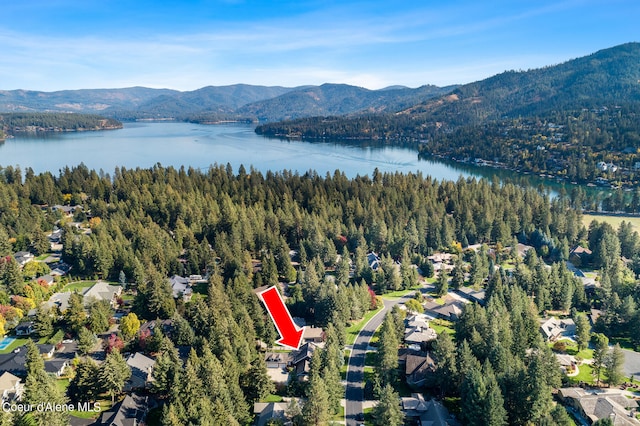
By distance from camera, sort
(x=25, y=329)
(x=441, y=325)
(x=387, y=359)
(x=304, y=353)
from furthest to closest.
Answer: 1. (x=441, y=325)
2. (x=25, y=329)
3. (x=304, y=353)
4. (x=387, y=359)

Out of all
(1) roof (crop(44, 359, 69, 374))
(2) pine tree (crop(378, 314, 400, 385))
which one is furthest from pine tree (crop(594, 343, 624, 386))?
(1) roof (crop(44, 359, 69, 374))

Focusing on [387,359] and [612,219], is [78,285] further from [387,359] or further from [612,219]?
[612,219]

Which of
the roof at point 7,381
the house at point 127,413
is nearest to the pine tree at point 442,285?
the house at point 127,413

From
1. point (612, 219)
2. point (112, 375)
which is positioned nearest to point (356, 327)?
point (112, 375)

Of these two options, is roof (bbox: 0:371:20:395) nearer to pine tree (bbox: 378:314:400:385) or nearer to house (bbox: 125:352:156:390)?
house (bbox: 125:352:156:390)

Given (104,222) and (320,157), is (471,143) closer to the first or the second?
(320,157)

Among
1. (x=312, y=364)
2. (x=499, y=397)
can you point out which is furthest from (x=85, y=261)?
(x=499, y=397)
